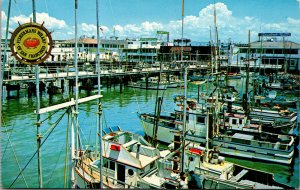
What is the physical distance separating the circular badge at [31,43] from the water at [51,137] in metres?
2.80

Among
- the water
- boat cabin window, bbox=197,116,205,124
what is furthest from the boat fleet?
the water

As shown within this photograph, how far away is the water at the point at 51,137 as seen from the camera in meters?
15.6

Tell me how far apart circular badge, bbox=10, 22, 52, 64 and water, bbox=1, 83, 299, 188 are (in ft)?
9.18

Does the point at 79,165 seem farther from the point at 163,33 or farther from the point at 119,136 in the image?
the point at 163,33

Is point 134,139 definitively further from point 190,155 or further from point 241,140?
point 241,140

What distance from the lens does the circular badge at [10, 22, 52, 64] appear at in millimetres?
8844

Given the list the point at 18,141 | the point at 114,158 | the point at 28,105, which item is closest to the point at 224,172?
the point at 114,158

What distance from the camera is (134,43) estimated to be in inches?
3519

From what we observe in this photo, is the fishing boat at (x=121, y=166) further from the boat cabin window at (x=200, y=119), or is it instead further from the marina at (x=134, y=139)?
the boat cabin window at (x=200, y=119)

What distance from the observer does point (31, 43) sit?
9.02 metres

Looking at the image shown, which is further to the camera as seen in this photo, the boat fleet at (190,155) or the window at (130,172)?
the window at (130,172)

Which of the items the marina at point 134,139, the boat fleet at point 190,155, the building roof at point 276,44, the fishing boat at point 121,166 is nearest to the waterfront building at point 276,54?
the building roof at point 276,44

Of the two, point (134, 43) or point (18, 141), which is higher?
point (134, 43)

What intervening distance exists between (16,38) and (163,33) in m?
80.6
